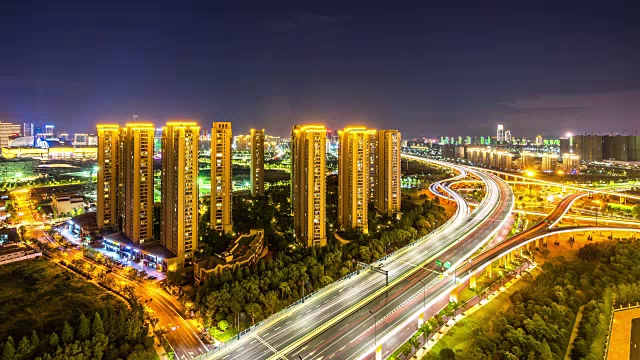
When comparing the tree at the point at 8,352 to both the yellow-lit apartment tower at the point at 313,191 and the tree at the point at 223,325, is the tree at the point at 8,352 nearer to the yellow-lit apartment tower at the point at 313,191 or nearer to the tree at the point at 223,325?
the tree at the point at 223,325

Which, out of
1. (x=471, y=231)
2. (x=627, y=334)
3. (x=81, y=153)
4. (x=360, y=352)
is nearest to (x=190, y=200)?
(x=360, y=352)

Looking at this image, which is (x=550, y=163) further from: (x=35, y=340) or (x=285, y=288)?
(x=35, y=340)

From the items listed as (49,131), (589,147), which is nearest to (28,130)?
(49,131)

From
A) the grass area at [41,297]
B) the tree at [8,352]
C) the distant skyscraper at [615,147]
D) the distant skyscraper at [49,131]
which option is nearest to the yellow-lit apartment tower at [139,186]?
the grass area at [41,297]

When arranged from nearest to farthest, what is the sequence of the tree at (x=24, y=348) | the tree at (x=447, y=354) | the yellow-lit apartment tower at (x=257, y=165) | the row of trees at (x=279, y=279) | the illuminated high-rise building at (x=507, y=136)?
the tree at (x=24, y=348) < the tree at (x=447, y=354) < the row of trees at (x=279, y=279) < the yellow-lit apartment tower at (x=257, y=165) < the illuminated high-rise building at (x=507, y=136)

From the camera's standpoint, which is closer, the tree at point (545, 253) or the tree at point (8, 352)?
the tree at point (8, 352)

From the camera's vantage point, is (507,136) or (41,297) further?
(507,136)
